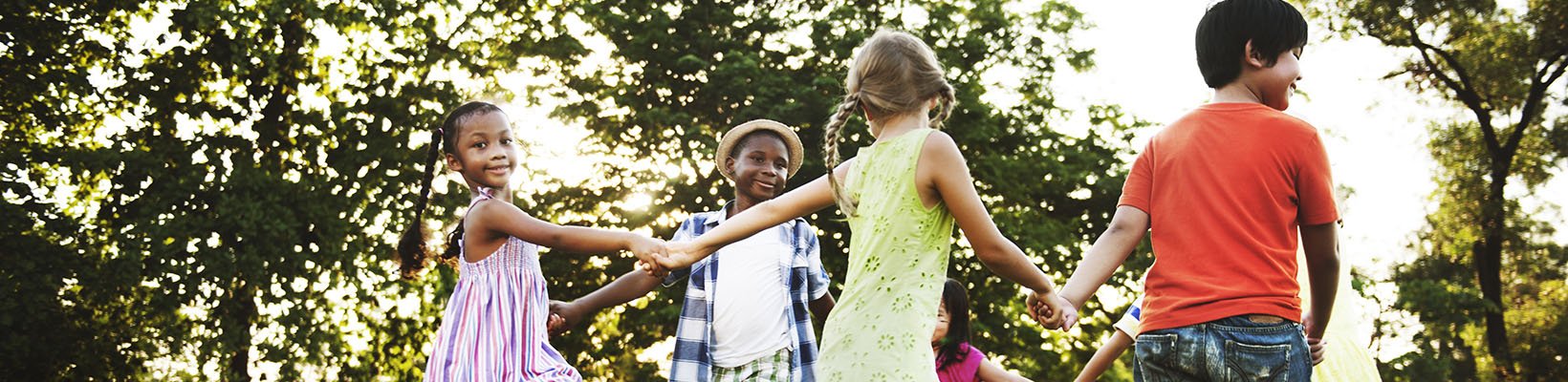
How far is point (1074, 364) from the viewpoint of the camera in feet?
56.7

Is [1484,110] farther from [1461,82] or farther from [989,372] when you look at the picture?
[989,372]

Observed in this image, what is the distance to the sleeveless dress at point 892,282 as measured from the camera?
3037mm

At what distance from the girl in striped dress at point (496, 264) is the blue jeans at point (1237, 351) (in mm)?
1744

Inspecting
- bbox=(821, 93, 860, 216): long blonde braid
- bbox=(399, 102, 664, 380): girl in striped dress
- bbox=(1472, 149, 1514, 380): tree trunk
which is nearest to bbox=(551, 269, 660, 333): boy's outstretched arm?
bbox=(399, 102, 664, 380): girl in striped dress

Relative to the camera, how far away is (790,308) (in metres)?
5.10

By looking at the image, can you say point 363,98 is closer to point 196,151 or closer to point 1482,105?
point 196,151

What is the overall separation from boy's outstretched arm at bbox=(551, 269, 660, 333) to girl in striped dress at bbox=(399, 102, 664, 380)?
1.03 feet

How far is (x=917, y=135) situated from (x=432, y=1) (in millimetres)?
10094

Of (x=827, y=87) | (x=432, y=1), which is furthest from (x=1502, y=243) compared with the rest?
(x=432, y=1)

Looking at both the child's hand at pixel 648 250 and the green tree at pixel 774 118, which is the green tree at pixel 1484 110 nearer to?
the green tree at pixel 774 118

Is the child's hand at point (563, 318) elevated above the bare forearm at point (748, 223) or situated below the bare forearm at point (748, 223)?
above

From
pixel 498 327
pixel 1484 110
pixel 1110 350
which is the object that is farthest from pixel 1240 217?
pixel 1484 110

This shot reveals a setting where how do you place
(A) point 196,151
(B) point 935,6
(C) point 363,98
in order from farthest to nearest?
(B) point 935,6, (C) point 363,98, (A) point 196,151

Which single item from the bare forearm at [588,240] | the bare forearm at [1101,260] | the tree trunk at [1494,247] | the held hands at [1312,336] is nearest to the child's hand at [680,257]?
the bare forearm at [588,240]
